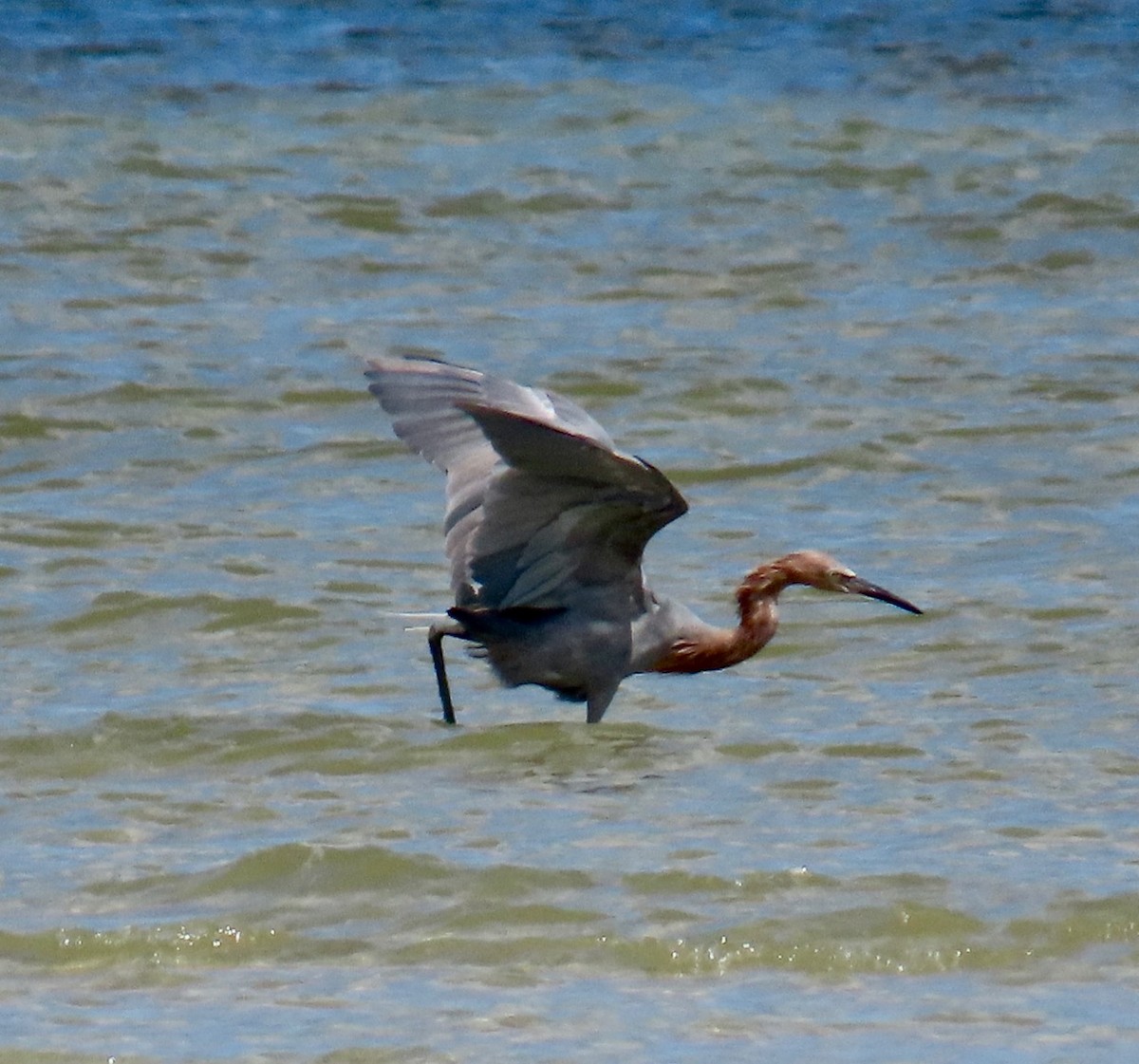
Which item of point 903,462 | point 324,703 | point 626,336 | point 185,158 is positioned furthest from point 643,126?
point 324,703

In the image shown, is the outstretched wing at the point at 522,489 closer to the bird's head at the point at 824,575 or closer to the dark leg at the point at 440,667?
the dark leg at the point at 440,667

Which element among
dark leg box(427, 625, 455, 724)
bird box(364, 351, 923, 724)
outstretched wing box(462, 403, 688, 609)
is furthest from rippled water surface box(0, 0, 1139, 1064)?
outstretched wing box(462, 403, 688, 609)

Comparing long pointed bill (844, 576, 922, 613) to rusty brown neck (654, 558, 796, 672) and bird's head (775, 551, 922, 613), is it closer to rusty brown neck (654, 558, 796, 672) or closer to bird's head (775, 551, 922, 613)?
bird's head (775, 551, 922, 613)

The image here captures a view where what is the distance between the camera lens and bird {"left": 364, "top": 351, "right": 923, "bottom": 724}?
7.73m

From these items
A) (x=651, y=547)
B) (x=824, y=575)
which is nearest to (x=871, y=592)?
(x=824, y=575)

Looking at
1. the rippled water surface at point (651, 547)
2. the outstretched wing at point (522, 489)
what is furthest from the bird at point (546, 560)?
the rippled water surface at point (651, 547)

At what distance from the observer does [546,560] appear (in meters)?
8.03

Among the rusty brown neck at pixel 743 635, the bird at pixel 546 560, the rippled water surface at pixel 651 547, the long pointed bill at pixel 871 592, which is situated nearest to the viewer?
the rippled water surface at pixel 651 547

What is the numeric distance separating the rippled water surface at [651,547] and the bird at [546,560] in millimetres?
228

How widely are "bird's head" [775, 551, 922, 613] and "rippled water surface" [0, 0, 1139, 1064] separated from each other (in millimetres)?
284

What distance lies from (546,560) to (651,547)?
234 centimetres

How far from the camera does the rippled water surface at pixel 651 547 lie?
239 inches

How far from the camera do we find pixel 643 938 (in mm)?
6188

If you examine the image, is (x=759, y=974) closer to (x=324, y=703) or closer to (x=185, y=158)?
(x=324, y=703)
